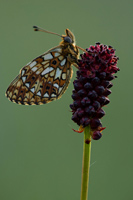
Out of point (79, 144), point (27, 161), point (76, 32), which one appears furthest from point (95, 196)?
point (76, 32)

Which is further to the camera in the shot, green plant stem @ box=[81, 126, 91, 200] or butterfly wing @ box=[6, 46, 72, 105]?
butterfly wing @ box=[6, 46, 72, 105]

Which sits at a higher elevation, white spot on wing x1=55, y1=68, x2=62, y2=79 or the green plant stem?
white spot on wing x1=55, y1=68, x2=62, y2=79

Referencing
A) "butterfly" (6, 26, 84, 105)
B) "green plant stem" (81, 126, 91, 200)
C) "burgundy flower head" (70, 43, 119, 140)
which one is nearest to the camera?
"green plant stem" (81, 126, 91, 200)

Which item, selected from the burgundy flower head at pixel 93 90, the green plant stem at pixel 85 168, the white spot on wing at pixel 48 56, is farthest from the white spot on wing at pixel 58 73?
the green plant stem at pixel 85 168

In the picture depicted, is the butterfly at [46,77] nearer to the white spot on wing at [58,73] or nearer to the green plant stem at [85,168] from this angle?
the white spot on wing at [58,73]

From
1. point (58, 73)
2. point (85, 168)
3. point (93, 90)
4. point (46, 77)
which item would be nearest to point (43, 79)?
point (46, 77)

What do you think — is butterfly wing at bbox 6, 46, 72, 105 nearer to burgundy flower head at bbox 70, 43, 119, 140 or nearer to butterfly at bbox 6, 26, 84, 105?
butterfly at bbox 6, 26, 84, 105

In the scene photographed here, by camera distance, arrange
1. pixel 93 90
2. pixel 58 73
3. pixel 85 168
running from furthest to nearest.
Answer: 1. pixel 58 73
2. pixel 93 90
3. pixel 85 168

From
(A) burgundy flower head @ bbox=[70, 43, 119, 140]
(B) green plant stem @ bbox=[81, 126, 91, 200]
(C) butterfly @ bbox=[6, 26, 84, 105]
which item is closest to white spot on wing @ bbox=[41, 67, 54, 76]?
(C) butterfly @ bbox=[6, 26, 84, 105]

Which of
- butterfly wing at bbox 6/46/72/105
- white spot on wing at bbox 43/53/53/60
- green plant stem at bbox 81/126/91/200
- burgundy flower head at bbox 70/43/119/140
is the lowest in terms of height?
green plant stem at bbox 81/126/91/200

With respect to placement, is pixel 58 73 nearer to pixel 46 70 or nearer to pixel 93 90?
pixel 46 70
